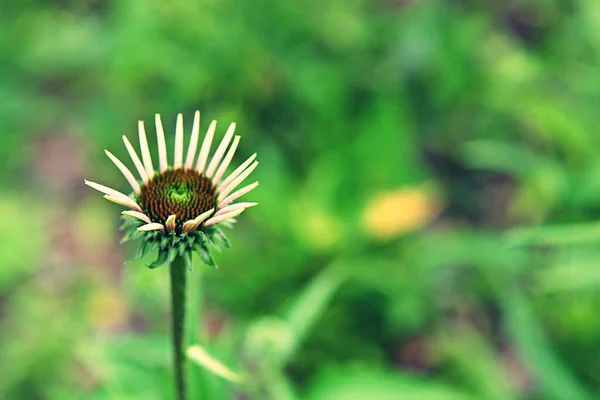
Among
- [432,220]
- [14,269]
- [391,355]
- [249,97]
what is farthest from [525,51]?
[14,269]

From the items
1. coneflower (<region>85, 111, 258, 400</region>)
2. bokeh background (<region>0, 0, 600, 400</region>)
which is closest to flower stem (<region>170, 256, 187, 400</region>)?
coneflower (<region>85, 111, 258, 400</region>)

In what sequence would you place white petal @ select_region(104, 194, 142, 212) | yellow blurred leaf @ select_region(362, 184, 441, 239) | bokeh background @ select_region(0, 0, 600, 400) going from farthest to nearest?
yellow blurred leaf @ select_region(362, 184, 441, 239)
bokeh background @ select_region(0, 0, 600, 400)
white petal @ select_region(104, 194, 142, 212)

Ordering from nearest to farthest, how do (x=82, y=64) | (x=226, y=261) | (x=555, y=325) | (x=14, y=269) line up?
(x=555, y=325), (x=226, y=261), (x=14, y=269), (x=82, y=64)

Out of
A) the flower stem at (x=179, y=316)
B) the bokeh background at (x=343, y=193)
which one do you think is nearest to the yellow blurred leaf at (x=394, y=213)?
the bokeh background at (x=343, y=193)

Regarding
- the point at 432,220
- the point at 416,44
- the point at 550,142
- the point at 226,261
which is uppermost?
the point at 416,44

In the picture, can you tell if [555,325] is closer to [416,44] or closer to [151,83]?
[416,44]

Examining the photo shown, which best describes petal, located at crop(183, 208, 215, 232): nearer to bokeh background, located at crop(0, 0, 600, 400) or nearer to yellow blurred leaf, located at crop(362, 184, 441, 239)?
bokeh background, located at crop(0, 0, 600, 400)

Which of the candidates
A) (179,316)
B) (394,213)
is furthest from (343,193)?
(179,316)

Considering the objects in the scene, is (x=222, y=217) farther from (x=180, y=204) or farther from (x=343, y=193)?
(x=343, y=193)
